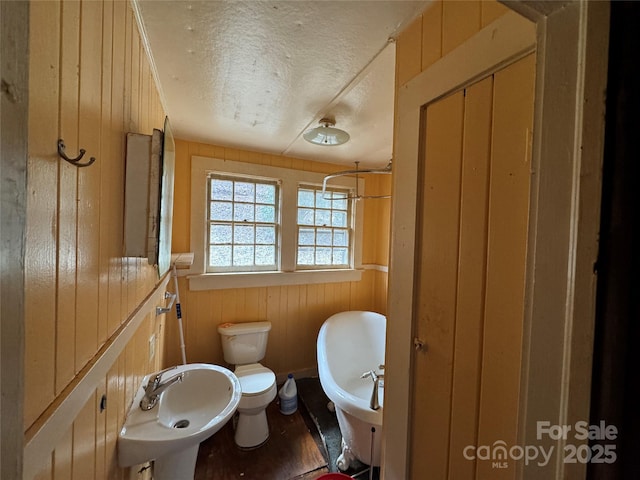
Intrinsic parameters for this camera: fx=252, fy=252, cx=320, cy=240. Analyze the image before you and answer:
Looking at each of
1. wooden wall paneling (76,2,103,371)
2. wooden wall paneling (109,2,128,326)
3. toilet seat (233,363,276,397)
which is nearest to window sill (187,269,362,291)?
toilet seat (233,363,276,397)

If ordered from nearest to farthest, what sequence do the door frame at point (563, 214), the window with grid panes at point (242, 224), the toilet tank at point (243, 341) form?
the door frame at point (563, 214) < the toilet tank at point (243, 341) < the window with grid panes at point (242, 224)

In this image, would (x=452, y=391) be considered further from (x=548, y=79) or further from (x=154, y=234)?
(x=154, y=234)

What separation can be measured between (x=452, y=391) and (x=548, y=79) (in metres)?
0.78

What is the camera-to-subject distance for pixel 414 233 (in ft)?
2.82

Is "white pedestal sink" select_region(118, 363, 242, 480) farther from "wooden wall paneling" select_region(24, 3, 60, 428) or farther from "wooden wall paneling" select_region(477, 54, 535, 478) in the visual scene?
"wooden wall paneling" select_region(477, 54, 535, 478)

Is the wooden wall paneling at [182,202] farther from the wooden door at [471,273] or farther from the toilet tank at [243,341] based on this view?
the wooden door at [471,273]

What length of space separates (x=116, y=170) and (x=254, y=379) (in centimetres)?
168

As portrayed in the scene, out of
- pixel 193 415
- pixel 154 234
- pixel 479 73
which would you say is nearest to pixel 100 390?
pixel 154 234

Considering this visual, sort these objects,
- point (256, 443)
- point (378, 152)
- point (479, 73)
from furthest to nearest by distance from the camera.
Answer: point (378, 152)
point (256, 443)
point (479, 73)

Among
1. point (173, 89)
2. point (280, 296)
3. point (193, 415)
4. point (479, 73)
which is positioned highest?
point (173, 89)

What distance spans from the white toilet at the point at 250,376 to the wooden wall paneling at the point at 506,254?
57.2 inches

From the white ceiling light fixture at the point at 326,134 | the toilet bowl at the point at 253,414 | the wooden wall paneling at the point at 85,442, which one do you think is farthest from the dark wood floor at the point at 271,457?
the white ceiling light fixture at the point at 326,134

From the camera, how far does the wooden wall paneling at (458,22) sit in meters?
0.69

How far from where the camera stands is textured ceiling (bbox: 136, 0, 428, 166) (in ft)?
2.86
